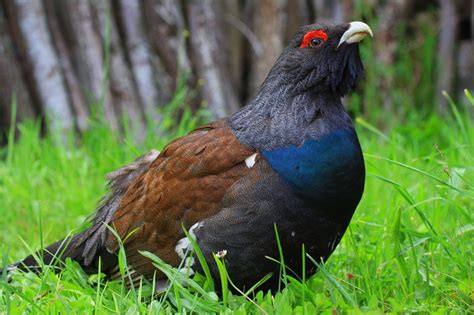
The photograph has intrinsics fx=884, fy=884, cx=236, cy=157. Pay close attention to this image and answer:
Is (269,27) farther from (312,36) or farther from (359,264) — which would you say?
(359,264)

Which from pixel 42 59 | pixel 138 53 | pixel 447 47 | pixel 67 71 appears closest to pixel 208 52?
pixel 138 53

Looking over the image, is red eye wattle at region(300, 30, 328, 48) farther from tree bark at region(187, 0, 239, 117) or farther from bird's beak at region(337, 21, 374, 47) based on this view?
tree bark at region(187, 0, 239, 117)

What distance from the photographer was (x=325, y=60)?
3.93 meters

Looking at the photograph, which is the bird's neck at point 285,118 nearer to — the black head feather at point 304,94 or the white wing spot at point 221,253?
the black head feather at point 304,94

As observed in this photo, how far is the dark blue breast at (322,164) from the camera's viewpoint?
3627 mm

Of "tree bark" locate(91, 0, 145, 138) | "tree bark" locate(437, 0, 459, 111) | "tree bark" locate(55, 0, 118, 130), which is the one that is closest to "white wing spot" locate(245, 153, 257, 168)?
"tree bark" locate(55, 0, 118, 130)

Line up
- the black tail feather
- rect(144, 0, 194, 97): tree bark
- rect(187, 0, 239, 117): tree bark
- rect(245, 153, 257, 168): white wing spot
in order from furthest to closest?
1. rect(187, 0, 239, 117): tree bark
2. rect(144, 0, 194, 97): tree bark
3. the black tail feather
4. rect(245, 153, 257, 168): white wing spot

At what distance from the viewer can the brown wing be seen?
150 inches

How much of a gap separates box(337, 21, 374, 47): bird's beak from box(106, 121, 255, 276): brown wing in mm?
649

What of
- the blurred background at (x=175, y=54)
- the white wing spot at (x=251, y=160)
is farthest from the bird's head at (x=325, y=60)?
the blurred background at (x=175, y=54)

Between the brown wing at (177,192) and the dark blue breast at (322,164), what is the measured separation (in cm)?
18

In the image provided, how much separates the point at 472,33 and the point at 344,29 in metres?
4.26

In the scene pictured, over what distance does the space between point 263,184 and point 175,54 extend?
3716 millimetres

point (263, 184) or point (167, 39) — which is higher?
point (167, 39)
